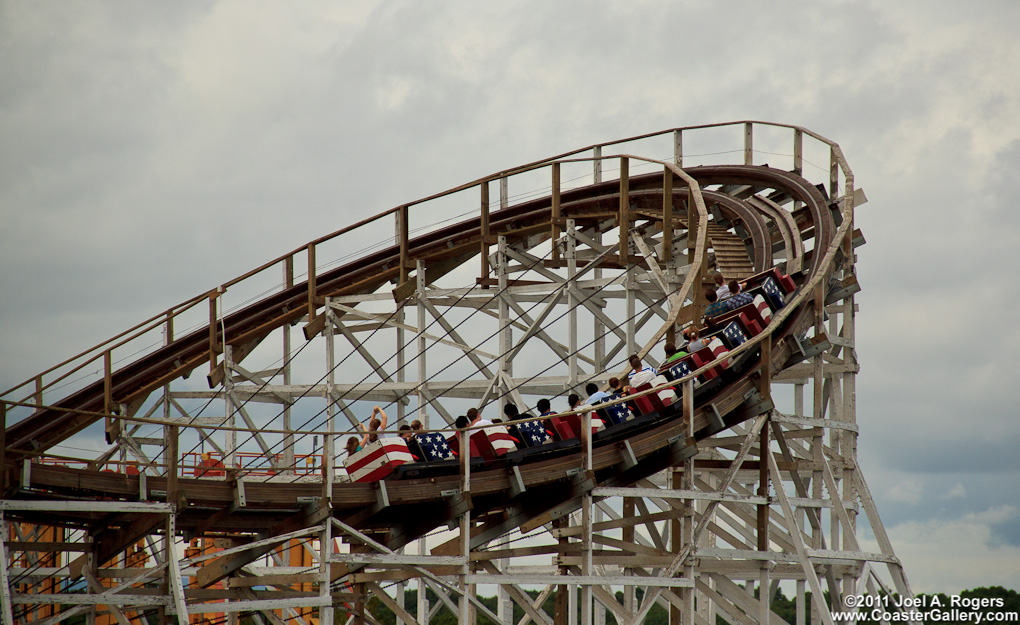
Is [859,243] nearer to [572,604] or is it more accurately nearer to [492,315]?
[492,315]

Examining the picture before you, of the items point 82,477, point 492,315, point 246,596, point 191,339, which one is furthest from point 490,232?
point 82,477

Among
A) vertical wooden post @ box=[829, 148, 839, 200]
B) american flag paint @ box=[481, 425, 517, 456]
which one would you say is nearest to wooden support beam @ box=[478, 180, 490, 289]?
vertical wooden post @ box=[829, 148, 839, 200]

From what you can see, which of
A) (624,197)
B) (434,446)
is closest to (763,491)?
(434,446)

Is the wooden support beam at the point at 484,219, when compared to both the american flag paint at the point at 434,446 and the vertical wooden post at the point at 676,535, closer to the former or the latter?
the vertical wooden post at the point at 676,535

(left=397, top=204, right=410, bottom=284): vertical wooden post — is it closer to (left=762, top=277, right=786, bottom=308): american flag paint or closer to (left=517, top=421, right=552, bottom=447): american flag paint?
(left=762, top=277, right=786, bottom=308): american flag paint

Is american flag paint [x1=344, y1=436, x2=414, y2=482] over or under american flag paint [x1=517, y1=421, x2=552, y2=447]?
under

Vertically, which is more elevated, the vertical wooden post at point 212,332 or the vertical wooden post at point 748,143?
the vertical wooden post at point 748,143

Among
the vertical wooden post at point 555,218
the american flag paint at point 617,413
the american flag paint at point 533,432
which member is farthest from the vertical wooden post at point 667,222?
the american flag paint at point 533,432

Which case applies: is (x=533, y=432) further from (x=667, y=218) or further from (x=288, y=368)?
(x=288, y=368)

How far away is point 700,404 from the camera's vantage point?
1491 centimetres

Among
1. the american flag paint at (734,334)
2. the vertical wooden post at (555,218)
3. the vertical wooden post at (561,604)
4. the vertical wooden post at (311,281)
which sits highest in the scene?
the vertical wooden post at (555,218)

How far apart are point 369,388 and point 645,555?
6.39 m

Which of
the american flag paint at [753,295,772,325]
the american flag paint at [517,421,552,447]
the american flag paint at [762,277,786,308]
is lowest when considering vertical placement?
the american flag paint at [517,421,552,447]

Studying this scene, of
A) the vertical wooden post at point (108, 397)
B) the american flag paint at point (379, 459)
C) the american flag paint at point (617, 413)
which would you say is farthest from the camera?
the vertical wooden post at point (108, 397)
